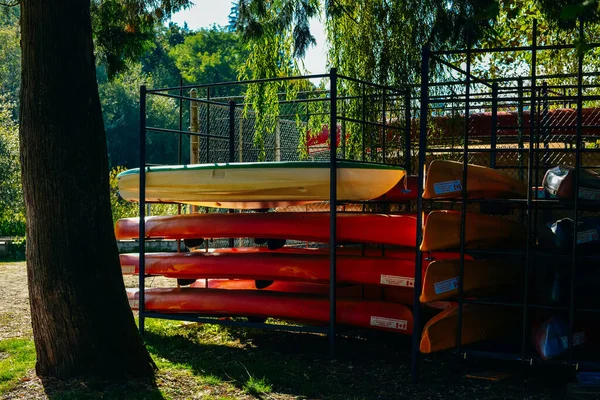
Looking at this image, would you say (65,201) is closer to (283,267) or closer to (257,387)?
(257,387)

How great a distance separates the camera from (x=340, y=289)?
22.9ft

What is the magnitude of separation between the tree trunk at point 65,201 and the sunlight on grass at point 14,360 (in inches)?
9.8

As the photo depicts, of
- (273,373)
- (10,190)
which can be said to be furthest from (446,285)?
(10,190)

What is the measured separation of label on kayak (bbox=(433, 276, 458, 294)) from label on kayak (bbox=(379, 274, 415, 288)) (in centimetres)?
65

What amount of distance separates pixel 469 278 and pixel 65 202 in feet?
9.00

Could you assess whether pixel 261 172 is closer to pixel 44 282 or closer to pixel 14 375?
pixel 44 282

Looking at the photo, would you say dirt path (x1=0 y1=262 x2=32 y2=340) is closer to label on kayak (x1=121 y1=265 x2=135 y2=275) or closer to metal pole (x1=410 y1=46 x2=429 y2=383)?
A: label on kayak (x1=121 y1=265 x2=135 y2=275)

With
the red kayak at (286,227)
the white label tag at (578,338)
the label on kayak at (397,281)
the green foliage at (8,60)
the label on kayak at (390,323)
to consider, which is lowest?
the label on kayak at (390,323)

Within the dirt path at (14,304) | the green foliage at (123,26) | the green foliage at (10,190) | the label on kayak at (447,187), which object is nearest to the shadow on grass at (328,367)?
the dirt path at (14,304)

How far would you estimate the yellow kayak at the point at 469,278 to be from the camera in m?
5.07

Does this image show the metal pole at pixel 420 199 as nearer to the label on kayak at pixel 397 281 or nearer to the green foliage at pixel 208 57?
the label on kayak at pixel 397 281

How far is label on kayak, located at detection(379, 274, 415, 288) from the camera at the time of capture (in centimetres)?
582

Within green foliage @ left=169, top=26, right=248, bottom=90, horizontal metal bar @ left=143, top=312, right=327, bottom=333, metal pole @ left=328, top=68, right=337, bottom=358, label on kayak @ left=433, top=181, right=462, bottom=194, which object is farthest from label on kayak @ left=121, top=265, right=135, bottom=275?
green foliage @ left=169, top=26, right=248, bottom=90

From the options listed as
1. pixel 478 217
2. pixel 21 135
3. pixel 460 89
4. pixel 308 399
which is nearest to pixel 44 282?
pixel 21 135
